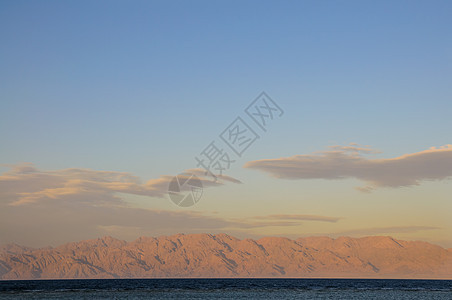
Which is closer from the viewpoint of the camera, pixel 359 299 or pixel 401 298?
pixel 359 299

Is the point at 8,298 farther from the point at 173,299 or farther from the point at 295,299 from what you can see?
the point at 295,299

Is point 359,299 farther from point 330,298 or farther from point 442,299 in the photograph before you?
point 442,299

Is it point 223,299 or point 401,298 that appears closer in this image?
point 223,299

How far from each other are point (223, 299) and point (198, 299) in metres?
4.97

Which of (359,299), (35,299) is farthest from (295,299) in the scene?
(35,299)

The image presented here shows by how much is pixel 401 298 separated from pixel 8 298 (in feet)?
264

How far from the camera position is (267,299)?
95.3 m

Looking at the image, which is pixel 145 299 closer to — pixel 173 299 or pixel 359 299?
pixel 173 299

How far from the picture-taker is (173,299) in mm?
95438

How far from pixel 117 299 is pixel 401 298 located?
2291 inches

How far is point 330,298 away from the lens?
96000 millimetres

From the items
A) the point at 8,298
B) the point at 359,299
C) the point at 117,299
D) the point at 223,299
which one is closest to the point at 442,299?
the point at 359,299

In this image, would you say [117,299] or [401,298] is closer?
[117,299]

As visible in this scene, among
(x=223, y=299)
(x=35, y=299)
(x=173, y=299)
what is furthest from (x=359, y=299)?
(x=35, y=299)
